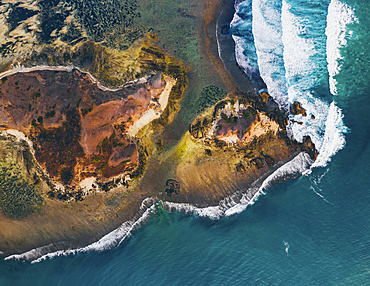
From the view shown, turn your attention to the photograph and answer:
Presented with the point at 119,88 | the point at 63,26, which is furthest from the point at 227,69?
the point at 63,26

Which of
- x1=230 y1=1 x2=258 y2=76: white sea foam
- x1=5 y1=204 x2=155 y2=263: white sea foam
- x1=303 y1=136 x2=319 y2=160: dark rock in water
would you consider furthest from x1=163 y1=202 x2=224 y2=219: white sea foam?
x1=230 y1=1 x2=258 y2=76: white sea foam

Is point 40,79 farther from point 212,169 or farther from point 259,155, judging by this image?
point 259,155

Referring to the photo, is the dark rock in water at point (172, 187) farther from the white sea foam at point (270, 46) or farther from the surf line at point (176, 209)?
the white sea foam at point (270, 46)

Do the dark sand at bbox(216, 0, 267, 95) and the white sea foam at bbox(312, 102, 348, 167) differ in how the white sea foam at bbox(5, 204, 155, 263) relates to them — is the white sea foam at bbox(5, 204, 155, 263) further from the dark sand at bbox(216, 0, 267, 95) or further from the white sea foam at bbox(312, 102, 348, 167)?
the white sea foam at bbox(312, 102, 348, 167)

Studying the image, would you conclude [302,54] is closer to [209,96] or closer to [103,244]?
[209,96]

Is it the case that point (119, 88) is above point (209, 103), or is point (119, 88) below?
above

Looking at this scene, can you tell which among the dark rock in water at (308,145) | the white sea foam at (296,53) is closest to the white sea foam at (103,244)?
the dark rock in water at (308,145)
